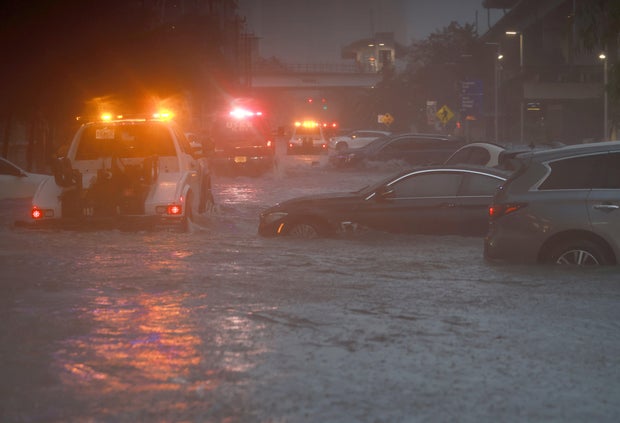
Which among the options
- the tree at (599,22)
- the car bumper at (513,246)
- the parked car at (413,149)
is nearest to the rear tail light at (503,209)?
the car bumper at (513,246)

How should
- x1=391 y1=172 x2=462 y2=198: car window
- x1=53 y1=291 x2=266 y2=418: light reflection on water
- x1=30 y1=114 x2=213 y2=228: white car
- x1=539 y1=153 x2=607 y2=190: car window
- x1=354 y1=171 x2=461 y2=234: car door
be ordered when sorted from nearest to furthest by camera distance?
x1=53 y1=291 x2=266 y2=418: light reflection on water < x1=539 y1=153 x2=607 y2=190: car window < x1=354 y1=171 x2=461 y2=234: car door < x1=391 y1=172 x2=462 y2=198: car window < x1=30 y1=114 x2=213 y2=228: white car

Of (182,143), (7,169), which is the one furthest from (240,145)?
(182,143)

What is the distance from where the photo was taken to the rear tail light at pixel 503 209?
10.7 m

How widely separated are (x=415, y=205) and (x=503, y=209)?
10.2 feet

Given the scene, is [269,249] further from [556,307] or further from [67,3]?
[67,3]

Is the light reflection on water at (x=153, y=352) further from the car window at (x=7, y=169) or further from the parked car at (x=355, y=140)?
the parked car at (x=355, y=140)

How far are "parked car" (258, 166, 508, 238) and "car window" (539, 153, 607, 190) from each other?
9.82 ft

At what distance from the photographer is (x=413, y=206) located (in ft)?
45.6

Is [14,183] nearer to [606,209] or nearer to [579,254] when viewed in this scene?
[579,254]

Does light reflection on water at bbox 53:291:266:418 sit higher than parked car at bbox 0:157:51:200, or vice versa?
parked car at bbox 0:157:51:200

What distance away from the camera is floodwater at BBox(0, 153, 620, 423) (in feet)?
18.7

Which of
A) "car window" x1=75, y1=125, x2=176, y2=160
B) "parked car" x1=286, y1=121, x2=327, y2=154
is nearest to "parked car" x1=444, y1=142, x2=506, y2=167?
"car window" x1=75, y1=125, x2=176, y2=160

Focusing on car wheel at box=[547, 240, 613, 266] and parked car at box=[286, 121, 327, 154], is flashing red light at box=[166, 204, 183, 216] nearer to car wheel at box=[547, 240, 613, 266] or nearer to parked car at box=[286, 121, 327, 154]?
car wheel at box=[547, 240, 613, 266]

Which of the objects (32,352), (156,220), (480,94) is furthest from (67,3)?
(480,94)
